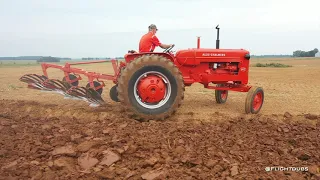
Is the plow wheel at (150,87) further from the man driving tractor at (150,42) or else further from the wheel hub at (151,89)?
the man driving tractor at (150,42)

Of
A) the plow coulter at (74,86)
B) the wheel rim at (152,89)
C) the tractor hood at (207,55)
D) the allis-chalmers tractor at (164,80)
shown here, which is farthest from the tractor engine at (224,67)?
the plow coulter at (74,86)

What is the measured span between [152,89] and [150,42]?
1138mm

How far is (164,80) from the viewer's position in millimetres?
6371

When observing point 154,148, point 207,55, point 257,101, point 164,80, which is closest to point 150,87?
point 164,80

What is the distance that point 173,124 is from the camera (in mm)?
5902

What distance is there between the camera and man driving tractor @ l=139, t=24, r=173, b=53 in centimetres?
692

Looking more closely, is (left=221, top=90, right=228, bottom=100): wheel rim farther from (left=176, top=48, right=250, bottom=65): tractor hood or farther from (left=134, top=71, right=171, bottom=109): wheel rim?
(left=134, top=71, right=171, bottom=109): wheel rim

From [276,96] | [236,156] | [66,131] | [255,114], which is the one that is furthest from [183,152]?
[276,96]

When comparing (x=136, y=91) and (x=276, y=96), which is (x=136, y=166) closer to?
(x=136, y=91)

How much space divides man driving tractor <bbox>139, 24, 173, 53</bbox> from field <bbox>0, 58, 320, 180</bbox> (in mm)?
1370

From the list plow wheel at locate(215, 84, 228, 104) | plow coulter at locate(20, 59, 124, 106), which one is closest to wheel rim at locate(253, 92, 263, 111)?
plow wheel at locate(215, 84, 228, 104)

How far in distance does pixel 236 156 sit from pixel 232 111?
3.16 metres

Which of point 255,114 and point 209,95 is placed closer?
point 255,114

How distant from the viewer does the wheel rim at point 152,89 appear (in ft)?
20.6
